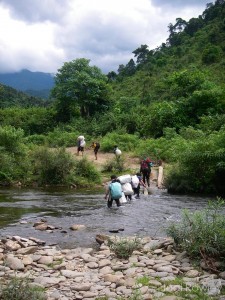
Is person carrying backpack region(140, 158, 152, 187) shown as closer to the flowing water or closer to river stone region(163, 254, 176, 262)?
the flowing water

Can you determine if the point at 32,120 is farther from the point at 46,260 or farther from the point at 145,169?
the point at 46,260

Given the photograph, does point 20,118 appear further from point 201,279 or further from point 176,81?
point 201,279

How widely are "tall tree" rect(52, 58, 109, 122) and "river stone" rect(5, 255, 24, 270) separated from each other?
42747 millimetres

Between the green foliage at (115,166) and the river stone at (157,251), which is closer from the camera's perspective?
the river stone at (157,251)

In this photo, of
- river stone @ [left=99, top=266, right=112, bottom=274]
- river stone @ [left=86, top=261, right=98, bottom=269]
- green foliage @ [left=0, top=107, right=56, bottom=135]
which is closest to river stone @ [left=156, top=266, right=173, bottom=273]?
river stone @ [left=99, top=266, right=112, bottom=274]

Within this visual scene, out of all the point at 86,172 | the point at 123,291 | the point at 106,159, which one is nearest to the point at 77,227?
the point at 123,291

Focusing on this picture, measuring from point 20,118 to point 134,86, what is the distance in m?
25.0

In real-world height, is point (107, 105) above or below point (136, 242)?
above

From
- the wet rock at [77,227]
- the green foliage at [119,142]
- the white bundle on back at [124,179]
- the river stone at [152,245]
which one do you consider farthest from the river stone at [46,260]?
the green foliage at [119,142]

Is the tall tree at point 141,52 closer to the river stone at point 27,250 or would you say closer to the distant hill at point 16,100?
the distant hill at point 16,100

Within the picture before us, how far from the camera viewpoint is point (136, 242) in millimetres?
11281

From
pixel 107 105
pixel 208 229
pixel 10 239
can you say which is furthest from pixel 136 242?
pixel 107 105

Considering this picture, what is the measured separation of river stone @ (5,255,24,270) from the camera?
32.0 ft

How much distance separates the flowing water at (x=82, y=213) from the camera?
1394cm
